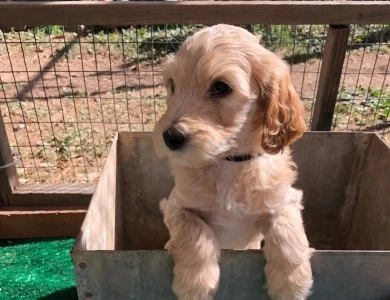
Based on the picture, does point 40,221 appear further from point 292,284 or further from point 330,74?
point 330,74

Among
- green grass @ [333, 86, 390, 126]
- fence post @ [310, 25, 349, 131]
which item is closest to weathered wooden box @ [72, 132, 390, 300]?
fence post @ [310, 25, 349, 131]

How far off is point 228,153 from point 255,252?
42cm

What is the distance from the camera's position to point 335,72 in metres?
2.67

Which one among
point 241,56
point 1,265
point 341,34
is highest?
point 241,56

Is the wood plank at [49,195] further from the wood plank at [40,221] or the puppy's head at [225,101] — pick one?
the puppy's head at [225,101]

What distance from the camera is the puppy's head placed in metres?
1.67

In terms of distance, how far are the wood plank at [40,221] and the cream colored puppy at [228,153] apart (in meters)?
1.30

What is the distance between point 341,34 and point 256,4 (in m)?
0.51

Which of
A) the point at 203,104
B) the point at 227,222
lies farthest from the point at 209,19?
the point at 227,222

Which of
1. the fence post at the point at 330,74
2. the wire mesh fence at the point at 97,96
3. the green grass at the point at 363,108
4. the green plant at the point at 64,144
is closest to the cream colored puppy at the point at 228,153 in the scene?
the fence post at the point at 330,74

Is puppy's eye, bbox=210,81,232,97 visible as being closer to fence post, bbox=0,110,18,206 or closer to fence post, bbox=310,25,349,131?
fence post, bbox=310,25,349,131

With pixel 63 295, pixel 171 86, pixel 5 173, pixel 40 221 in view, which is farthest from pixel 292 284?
pixel 5 173

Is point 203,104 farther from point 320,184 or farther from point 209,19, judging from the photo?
point 320,184

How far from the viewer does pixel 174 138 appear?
63.4 inches
